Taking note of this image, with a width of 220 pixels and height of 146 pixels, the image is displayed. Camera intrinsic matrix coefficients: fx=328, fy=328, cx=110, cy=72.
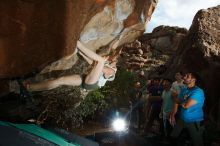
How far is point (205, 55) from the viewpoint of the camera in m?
13.1

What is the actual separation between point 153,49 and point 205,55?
15.1 metres

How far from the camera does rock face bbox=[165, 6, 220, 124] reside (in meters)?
12.5

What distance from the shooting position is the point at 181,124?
297 inches

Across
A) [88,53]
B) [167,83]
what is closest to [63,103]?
[167,83]

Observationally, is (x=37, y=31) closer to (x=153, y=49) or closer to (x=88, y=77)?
(x=88, y=77)

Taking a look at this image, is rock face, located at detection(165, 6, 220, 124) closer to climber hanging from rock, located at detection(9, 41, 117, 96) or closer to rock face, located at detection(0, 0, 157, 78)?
climber hanging from rock, located at detection(9, 41, 117, 96)

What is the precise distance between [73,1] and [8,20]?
145 centimetres

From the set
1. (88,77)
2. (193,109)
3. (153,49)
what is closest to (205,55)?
(193,109)

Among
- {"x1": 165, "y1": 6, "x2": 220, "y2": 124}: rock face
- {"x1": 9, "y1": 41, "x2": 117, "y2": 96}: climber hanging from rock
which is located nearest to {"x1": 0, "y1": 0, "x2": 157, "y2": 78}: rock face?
{"x1": 9, "y1": 41, "x2": 117, "y2": 96}: climber hanging from rock

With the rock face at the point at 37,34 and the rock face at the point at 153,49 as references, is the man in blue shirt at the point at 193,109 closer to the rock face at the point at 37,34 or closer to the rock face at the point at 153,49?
the rock face at the point at 37,34

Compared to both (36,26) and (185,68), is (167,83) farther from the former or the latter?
(36,26)

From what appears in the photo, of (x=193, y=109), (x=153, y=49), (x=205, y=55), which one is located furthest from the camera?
(x=153, y=49)

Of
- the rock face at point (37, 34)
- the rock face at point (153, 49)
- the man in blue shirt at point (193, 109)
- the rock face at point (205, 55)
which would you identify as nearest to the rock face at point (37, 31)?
the rock face at point (37, 34)

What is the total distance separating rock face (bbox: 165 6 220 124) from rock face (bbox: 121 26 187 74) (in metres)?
9.78
